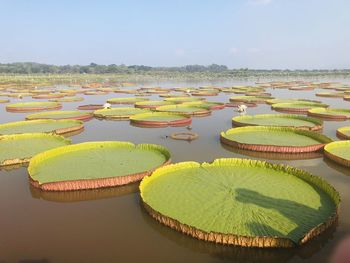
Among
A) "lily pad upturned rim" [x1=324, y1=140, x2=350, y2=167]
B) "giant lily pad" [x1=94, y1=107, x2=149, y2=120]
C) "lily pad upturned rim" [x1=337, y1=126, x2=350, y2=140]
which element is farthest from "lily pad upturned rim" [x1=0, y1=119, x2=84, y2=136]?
"lily pad upturned rim" [x1=337, y1=126, x2=350, y2=140]

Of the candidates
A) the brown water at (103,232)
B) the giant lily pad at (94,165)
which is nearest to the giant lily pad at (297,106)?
the brown water at (103,232)

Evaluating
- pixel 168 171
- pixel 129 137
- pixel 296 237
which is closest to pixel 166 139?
pixel 129 137

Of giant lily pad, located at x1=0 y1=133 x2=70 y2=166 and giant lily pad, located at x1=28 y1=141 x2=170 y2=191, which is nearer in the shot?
giant lily pad, located at x1=28 y1=141 x2=170 y2=191

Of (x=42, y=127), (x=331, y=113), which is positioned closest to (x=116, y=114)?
(x=42, y=127)

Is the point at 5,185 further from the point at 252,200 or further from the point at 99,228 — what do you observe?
the point at 252,200

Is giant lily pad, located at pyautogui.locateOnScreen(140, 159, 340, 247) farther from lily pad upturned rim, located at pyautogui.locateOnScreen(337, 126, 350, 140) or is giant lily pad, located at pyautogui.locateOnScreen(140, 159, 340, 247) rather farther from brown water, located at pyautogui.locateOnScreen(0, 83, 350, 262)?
lily pad upturned rim, located at pyautogui.locateOnScreen(337, 126, 350, 140)

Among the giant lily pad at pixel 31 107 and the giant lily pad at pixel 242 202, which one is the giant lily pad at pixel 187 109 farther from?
the giant lily pad at pixel 242 202
